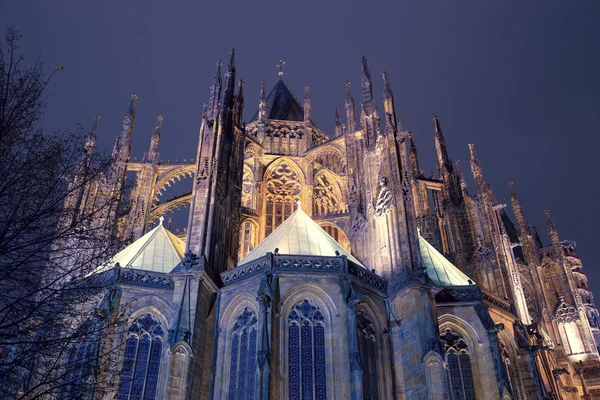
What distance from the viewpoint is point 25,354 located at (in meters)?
10.9

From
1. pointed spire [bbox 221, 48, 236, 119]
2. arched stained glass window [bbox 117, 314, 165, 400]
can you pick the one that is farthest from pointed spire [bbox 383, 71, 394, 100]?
arched stained glass window [bbox 117, 314, 165, 400]

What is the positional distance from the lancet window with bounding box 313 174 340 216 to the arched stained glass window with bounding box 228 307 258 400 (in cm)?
1826

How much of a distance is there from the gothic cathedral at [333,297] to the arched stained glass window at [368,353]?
0.06 meters

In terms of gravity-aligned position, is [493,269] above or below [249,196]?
below

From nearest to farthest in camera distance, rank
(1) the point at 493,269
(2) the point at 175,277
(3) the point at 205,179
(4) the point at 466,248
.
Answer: (2) the point at 175,277, (3) the point at 205,179, (1) the point at 493,269, (4) the point at 466,248

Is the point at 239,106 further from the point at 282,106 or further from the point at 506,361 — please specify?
the point at 506,361

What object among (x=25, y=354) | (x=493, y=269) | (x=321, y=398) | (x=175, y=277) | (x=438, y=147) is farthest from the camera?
(x=438, y=147)

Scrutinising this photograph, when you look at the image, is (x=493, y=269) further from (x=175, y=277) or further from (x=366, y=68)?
(x=175, y=277)

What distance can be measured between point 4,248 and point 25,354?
6.60 ft

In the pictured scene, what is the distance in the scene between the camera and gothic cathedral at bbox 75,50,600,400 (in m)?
20.9

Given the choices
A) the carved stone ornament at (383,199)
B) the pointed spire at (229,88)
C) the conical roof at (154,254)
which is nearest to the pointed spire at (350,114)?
the pointed spire at (229,88)

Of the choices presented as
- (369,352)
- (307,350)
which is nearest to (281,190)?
(369,352)

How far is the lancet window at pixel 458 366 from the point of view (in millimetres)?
23047

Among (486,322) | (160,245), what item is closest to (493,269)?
(486,322)
